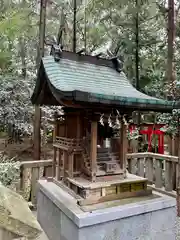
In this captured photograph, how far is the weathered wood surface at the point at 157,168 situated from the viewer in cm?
450

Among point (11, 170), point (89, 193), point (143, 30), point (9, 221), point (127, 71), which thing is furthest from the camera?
point (127, 71)

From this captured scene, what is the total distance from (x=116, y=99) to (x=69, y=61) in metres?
1.21

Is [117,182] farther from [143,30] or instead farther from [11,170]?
[143,30]

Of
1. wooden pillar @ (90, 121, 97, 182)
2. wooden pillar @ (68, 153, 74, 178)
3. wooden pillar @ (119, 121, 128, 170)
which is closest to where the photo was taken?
wooden pillar @ (90, 121, 97, 182)

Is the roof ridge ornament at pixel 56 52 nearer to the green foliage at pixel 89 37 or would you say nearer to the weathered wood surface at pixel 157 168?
the green foliage at pixel 89 37

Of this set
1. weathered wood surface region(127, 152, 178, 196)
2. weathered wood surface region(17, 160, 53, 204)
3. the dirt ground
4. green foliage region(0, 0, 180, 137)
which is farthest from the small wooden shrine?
the dirt ground

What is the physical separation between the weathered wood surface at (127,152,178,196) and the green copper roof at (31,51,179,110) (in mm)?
2118

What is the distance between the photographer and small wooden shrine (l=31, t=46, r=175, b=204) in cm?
263

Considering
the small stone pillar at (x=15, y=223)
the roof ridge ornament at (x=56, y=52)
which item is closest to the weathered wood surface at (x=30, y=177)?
the roof ridge ornament at (x=56, y=52)

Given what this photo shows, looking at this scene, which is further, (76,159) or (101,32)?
(101,32)

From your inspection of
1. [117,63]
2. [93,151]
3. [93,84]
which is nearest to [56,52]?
[93,84]

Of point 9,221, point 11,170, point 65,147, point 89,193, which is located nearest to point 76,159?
point 65,147

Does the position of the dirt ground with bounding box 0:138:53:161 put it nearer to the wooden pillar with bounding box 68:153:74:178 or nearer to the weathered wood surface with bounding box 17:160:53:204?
the weathered wood surface with bounding box 17:160:53:204

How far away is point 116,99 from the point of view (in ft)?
7.80
